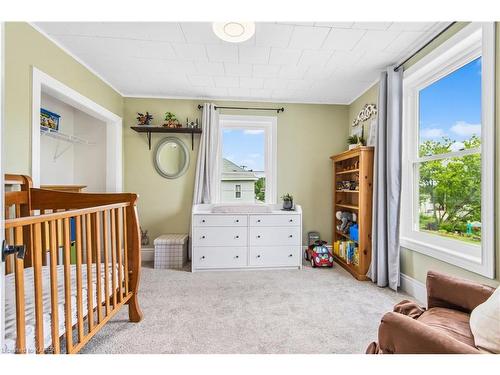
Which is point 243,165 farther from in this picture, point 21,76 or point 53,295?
point 53,295

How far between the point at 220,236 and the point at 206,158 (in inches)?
42.8

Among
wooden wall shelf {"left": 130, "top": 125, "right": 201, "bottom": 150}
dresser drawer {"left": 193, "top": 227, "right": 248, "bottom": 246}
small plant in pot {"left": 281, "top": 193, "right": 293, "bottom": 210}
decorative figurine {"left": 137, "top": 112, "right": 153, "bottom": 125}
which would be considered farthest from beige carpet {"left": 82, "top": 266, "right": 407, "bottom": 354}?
decorative figurine {"left": 137, "top": 112, "right": 153, "bottom": 125}

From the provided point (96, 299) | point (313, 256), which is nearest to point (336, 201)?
point (313, 256)

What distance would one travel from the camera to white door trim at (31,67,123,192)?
183cm

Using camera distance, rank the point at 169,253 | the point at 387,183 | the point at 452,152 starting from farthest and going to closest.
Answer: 1. the point at 169,253
2. the point at 387,183
3. the point at 452,152

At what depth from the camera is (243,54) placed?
2234 mm

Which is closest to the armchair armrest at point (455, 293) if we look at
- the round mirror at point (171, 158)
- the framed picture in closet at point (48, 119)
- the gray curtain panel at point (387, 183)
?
the gray curtain panel at point (387, 183)

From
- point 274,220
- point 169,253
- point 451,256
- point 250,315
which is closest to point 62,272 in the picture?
point 250,315

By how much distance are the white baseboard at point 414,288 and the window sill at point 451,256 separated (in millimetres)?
288

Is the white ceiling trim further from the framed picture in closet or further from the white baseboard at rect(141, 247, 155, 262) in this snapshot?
the white baseboard at rect(141, 247, 155, 262)

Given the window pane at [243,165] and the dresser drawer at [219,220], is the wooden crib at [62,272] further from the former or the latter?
the window pane at [243,165]

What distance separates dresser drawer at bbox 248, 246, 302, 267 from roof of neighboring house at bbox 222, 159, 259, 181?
3.52ft

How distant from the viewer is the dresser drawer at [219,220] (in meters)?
2.86
